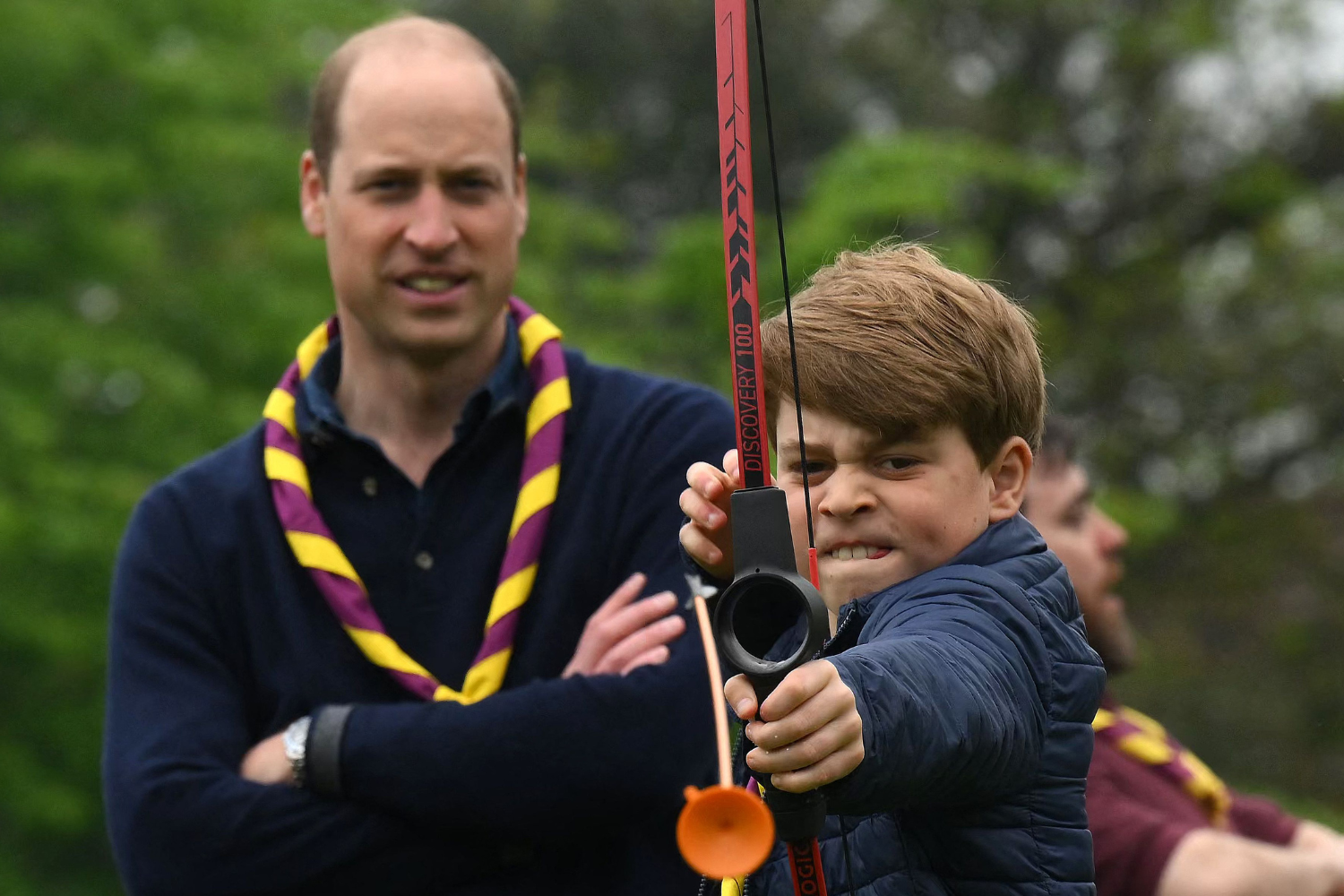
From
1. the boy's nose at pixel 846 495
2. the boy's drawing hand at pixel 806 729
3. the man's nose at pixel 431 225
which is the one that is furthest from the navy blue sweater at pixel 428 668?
the boy's drawing hand at pixel 806 729

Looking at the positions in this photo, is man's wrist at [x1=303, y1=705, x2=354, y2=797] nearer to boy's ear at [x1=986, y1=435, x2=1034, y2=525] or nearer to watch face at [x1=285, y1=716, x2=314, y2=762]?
watch face at [x1=285, y1=716, x2=314, y2=762]

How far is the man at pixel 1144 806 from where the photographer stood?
379cm

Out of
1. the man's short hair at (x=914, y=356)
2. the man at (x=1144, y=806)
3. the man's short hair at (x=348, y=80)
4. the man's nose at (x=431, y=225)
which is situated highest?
the man's short hair at (x=348, y=80)

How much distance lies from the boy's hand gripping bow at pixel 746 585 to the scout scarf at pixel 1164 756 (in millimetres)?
2298

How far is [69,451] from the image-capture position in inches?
465

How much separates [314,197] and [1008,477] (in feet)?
6.97

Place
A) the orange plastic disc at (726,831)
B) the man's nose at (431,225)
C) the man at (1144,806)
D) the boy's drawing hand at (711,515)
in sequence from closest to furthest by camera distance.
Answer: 1. the orange plastic disc at (726,831)
2. the boy's drawing hand at (711,515)
3. the man's nose at (431,225)
4. the man at (1144,806)

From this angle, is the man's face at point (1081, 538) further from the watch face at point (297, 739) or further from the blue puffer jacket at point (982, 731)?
the blue puffer jacket at point (982, 731)

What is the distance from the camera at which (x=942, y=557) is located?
7.55ft

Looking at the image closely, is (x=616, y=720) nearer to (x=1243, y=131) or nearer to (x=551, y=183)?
(x=551, y=183)

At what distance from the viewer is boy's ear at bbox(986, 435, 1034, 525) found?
7.79 feet

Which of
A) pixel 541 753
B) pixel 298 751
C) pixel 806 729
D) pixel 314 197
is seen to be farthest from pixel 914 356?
pixel 314 197

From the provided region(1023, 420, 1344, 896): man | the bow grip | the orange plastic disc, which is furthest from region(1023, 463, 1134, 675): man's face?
the orange plastic disc

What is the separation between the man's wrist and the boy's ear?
1.51 metres
